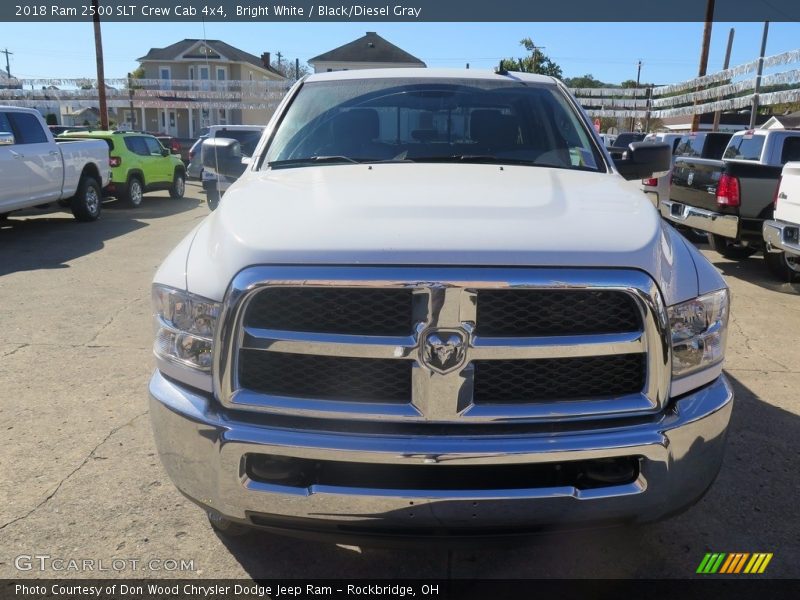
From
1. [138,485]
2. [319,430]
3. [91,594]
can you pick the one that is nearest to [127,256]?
[138,485]

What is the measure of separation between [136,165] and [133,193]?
0.70 meters

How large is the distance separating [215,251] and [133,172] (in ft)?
47.6

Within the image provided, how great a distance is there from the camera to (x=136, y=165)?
51.2 feet

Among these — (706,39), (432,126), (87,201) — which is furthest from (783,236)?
(706,39)

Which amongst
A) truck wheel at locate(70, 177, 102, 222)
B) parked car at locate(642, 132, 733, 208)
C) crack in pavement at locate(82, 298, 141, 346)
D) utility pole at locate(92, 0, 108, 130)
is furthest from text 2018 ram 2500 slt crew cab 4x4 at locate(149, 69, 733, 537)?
utility pole at locate(92, 0, 108, 130)

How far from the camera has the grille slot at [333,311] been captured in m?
2.05

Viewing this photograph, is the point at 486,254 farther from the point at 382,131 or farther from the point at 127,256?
the point at 127,256

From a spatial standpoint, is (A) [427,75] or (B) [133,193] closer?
(A) [427,75]

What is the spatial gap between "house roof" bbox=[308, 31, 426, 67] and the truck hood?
5724 cm

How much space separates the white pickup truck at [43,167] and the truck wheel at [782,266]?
10117 mm

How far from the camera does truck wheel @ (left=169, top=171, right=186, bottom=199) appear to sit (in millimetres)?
17562

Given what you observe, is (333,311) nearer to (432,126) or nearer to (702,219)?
(432,126)

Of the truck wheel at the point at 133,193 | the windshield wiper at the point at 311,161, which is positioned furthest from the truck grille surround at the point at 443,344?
the truck wheel at the point at 133,193

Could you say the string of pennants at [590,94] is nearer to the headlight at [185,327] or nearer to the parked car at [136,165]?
the parked car at [136,165]
